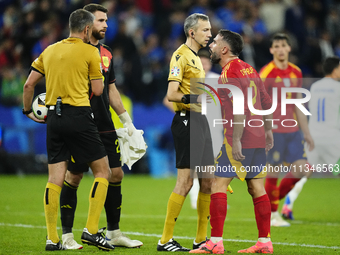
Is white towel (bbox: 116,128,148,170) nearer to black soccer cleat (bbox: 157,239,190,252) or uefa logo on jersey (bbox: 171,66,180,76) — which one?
uefa logo on jersey (bbox: 171,66,180,76)

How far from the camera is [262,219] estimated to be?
16.4 feet

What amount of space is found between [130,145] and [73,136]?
3.09 feet

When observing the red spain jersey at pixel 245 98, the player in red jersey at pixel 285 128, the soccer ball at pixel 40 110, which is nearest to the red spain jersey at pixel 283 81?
the player in red jersey at pixel 285 128

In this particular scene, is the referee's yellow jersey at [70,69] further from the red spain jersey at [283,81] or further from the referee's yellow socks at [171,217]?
the red spain jersey at [283,81]

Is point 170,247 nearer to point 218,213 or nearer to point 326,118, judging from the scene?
point 218,213

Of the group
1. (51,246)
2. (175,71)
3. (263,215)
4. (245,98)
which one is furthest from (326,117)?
(51,246)

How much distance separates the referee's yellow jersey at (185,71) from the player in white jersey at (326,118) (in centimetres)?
344

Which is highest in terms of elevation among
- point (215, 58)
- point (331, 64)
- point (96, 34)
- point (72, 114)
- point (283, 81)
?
point (96, 34)

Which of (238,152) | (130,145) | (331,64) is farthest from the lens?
(331,64)

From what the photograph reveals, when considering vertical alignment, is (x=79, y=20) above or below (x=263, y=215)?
above

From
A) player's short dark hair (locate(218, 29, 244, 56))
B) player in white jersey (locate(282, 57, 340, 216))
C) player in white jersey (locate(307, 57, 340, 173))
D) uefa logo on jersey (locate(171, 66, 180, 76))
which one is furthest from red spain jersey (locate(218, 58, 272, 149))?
player in white jersey (locate(307, 57, 340, 173))

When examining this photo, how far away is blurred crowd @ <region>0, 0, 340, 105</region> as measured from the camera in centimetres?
1524

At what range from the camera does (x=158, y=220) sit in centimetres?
764

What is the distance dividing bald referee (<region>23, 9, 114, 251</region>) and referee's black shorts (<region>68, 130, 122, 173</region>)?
436 mm
